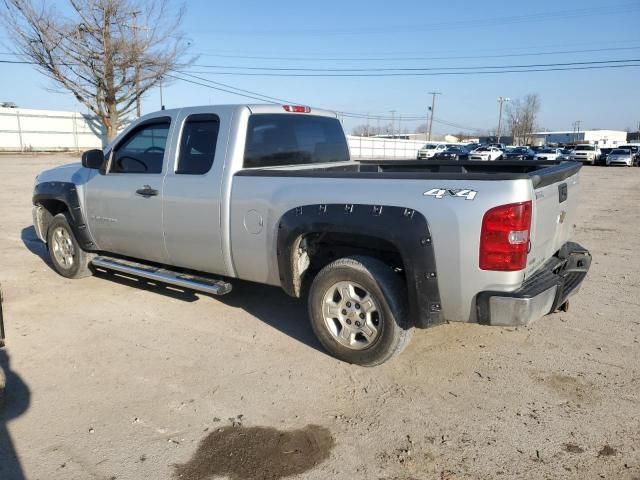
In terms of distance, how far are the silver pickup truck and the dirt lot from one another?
416 mm

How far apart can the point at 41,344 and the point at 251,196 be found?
218 centimetres

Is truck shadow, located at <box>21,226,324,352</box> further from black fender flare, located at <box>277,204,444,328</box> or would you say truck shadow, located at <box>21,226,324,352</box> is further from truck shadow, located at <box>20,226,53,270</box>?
truck shadow, located at <box>20,226,53,270</box>

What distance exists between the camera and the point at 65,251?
20.5 feet

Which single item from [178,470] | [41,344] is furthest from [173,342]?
[178,470]

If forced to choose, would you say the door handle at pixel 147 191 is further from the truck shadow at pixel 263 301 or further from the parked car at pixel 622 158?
the parked car at pixel 622 158

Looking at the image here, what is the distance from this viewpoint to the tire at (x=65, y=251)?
604 centimetres

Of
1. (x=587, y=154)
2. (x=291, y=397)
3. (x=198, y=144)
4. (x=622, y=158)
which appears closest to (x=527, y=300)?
(x=291, y=397)

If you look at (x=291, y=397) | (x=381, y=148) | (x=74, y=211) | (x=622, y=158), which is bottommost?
(x=291, y=397)

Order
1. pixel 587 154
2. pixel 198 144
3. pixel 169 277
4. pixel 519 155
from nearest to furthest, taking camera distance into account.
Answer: pixel 198 144, pixel 169 277, pixel 519 155, pixel 587 154

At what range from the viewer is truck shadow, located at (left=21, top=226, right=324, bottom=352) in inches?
185

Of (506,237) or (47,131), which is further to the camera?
(47,131)

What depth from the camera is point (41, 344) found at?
4.39 m

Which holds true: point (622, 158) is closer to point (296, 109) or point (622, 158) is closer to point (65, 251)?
point (296, 109)

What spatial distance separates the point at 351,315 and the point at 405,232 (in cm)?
85
